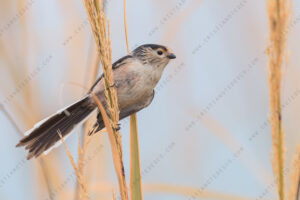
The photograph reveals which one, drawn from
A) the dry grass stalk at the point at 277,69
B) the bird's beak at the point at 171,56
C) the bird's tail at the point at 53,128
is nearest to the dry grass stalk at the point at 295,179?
the dry grass stalk at the point at 277,69

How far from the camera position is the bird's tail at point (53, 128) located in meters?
2.13

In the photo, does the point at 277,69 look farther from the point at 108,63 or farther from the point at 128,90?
the point at 128,90

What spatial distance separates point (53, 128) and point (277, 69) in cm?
177

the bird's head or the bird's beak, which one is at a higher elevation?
the bird's head

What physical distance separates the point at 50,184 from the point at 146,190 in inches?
18.2

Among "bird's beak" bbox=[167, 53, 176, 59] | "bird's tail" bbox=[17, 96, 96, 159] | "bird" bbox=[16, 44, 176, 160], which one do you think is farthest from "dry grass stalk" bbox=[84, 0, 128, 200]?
"bird's beak" bbox=[167, 53, 176, 59]

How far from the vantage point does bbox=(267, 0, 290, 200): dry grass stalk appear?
104 cm

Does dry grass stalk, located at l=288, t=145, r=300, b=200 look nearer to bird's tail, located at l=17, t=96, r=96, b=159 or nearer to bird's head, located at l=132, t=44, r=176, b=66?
bird's tail, located at l=17, t=96, r=96, b=159

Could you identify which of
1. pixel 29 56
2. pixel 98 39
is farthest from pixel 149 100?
pixel 98 39

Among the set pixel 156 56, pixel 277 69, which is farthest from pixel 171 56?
pixel 277 69

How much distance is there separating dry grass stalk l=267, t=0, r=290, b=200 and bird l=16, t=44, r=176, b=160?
4.84 ft

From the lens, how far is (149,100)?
2.97 m

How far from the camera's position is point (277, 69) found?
3.51ft

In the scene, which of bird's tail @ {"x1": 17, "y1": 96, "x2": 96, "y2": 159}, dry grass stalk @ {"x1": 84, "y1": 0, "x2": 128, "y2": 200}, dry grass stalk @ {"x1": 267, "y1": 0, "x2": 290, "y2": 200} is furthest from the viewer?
bird's tail @ {"x1": 17, "y1": 96, "x2": 96, "y2": 159}
